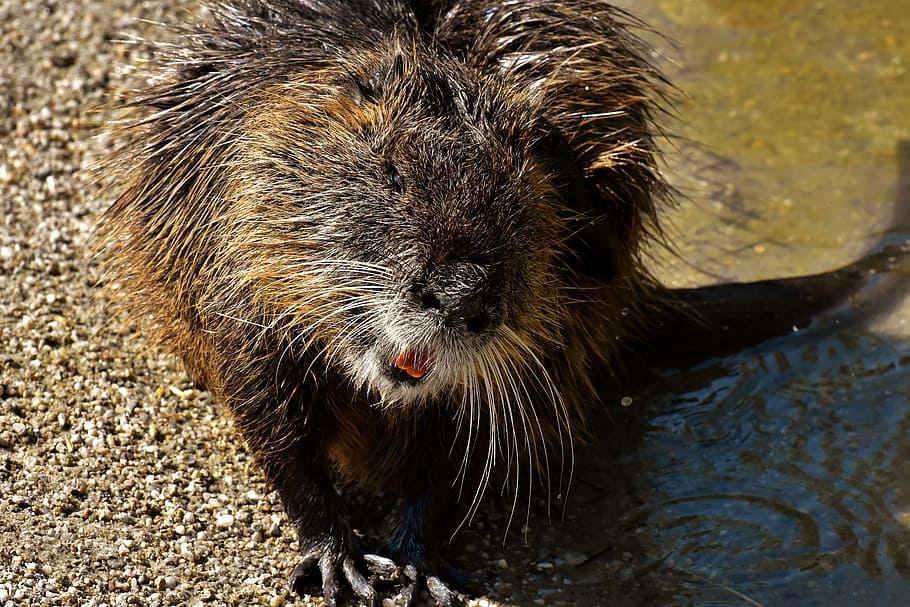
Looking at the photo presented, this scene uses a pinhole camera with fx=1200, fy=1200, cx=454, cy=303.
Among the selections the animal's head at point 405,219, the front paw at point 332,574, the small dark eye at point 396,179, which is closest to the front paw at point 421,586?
the front paw at point 332,574

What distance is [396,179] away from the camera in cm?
334

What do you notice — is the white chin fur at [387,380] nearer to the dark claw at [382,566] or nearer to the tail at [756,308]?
the dark claw at [382,566]

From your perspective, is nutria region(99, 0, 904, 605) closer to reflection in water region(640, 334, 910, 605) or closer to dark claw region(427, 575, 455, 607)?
dark claw region(427, 575, 455, 607)

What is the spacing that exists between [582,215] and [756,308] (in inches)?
61.9

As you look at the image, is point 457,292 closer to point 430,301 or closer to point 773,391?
point 430,301

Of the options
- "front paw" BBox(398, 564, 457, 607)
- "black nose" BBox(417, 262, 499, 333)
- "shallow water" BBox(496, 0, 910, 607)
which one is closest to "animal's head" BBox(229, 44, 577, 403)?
"black nose" BBox(417, 262, 499, 333)

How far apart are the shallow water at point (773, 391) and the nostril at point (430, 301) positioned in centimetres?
126

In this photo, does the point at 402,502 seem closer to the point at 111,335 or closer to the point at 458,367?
the point at 458,367

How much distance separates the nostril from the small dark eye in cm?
35

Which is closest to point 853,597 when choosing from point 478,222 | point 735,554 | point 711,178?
point 735,554

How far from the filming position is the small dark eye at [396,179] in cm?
333

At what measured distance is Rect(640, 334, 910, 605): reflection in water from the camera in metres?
3.96

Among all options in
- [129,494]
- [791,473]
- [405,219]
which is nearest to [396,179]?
[405,219]

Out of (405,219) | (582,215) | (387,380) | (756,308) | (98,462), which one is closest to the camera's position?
(405,219)
